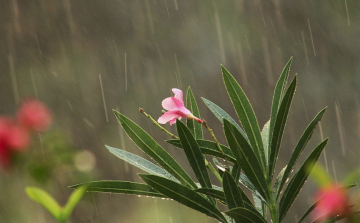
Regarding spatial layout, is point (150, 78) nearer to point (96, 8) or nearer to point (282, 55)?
point (96, 8)

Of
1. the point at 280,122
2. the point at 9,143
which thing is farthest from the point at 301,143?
the point at 9,143

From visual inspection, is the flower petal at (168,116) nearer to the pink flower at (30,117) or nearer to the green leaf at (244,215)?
the green leaf at (244,215)

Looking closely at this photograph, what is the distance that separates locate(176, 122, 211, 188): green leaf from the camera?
1.62 feet

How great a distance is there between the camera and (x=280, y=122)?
50 cm

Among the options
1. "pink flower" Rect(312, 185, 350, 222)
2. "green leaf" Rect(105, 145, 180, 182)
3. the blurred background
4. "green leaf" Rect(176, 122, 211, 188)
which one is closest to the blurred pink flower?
"green leaf" Rect(105, 145, 180, 182)

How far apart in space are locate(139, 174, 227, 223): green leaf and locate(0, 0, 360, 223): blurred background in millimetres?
3654

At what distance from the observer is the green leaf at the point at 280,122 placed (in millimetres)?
487

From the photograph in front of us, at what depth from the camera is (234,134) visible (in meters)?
0.47

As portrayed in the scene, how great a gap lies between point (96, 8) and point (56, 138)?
449cm

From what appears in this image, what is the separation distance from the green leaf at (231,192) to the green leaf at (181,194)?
0.13 ft

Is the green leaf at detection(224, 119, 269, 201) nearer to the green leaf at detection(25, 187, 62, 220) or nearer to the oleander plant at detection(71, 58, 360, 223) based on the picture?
the oleander plant at detection(71, 58, 360, 223)

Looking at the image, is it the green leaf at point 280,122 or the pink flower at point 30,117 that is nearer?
the green leaf at point 280,122

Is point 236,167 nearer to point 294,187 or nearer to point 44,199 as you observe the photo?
point 294,187

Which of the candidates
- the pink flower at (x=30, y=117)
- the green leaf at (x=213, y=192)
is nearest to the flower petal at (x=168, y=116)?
the green leaf at (x=213, y=192)
